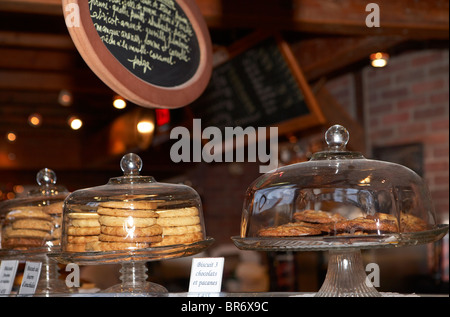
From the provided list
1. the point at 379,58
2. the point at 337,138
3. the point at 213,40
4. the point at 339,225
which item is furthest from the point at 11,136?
the point at 339,225

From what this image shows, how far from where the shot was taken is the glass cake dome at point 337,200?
1.36m

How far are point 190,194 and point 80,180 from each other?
19.9ft

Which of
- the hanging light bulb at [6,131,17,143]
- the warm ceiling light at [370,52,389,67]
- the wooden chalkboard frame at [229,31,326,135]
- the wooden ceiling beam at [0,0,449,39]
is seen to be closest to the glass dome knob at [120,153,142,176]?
the wooden ceiling beam at [0,0,449,39]

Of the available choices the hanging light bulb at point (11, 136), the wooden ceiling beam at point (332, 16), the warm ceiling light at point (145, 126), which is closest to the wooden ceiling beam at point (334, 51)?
the wooden ceiling beam at point (332, 16)

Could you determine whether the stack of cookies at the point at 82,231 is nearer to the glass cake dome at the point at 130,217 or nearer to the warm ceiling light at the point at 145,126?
the glass cake dome at the point at 130,217

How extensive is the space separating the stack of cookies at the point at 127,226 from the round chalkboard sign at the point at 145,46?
263 millimetres

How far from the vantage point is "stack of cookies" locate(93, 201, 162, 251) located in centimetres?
144

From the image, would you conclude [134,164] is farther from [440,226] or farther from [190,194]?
[440,226]

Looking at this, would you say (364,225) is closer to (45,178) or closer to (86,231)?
(86,231)

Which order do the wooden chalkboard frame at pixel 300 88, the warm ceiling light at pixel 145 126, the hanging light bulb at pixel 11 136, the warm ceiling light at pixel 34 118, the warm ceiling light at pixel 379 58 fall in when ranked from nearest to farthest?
the wooden chalkboard frame at pixel 300 88 → the warm ceiling light at pixel 379 58 → the warm ceiling light at pixel 145 126 → the warm ceiling light at pixel 34 118 → the hanging light bulb at pixel 11 136

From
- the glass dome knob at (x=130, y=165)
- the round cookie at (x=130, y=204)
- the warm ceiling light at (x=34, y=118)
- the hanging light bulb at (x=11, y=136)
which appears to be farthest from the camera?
the hanging light bulb at (x=11, y=136)

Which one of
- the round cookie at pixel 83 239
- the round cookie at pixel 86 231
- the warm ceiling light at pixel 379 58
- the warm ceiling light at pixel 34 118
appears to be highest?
the warm ceiling light at pixel 379 58
